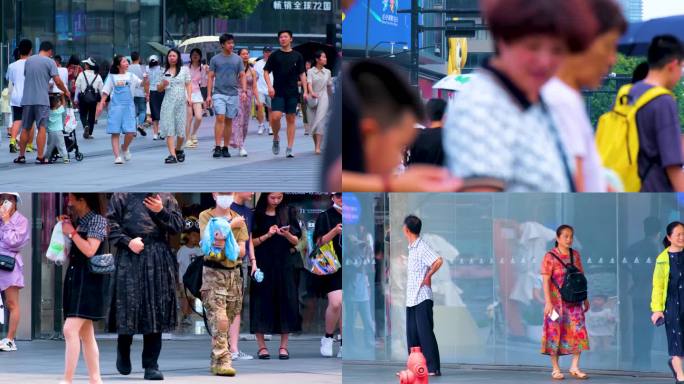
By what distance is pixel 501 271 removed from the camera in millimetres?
8938

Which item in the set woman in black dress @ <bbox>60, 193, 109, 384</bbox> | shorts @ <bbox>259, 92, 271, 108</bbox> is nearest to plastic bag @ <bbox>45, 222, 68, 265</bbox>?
woman in black dress @ <bbox>60, 193, 109, 384</bbox>

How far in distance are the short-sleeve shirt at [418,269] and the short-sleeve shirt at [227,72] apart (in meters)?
5.83

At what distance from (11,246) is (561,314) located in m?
4.21

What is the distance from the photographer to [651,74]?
5859 millimetres

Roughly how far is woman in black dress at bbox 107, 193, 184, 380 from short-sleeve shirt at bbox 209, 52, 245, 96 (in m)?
4.92

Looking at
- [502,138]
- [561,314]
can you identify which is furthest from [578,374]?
[502,138]

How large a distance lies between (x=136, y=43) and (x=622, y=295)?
16.3m

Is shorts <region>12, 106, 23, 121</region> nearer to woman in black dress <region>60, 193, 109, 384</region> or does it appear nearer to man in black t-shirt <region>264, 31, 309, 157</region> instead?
man in black t-shirt <region>264, 31, 309, 157</region>

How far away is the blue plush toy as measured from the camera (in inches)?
355

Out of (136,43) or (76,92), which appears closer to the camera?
(76,92)

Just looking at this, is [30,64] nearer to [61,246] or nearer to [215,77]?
[215,77]

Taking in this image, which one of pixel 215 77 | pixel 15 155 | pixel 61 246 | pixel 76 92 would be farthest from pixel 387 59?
pixel 76 92

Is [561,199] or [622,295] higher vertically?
[561,199]

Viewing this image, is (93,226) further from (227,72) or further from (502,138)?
(227,72)
